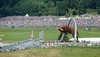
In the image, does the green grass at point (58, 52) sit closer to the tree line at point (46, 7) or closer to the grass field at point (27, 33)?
the grass field at point (27, 33)

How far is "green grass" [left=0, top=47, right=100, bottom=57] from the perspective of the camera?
75438mm

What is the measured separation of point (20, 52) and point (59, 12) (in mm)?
81180

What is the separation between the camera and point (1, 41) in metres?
102

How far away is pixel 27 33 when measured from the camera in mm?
117250

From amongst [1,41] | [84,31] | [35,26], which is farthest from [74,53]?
[35,26]

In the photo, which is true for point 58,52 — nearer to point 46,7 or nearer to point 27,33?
point 27,33

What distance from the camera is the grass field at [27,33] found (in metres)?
107

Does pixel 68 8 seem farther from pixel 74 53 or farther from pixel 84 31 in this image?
pixel 74 53

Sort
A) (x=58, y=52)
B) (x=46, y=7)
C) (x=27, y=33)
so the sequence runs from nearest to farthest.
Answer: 1. (x=58, y=52)
2. (x=27, y=33)
3. (x=46, y=7)

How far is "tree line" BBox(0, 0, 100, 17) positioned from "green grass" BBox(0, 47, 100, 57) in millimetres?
72400

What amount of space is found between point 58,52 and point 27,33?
133 feet

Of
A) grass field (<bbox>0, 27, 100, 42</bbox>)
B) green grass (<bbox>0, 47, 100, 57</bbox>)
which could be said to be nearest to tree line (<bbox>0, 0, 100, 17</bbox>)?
grass field (<bbox>0, 27, 100, 42</bbox>)

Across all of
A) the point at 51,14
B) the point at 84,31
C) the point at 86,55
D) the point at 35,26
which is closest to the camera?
the point at 86,55

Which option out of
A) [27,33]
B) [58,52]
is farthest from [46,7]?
[58,52]
